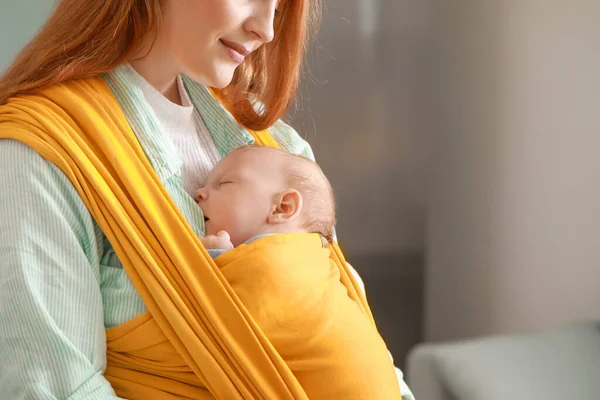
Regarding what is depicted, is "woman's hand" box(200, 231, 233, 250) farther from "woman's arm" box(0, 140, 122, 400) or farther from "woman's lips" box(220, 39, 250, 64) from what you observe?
"woman's lips" box(220, 39, 250, 64)

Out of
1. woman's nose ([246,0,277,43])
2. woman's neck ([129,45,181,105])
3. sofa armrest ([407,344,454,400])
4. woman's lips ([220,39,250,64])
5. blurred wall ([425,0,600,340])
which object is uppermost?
woman's nose ([246,0,277,43])

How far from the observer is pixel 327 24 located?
8.55 ft

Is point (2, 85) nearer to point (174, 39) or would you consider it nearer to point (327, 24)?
point (174, 39)

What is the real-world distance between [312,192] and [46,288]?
1.50 ft

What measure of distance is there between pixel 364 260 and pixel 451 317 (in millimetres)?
354

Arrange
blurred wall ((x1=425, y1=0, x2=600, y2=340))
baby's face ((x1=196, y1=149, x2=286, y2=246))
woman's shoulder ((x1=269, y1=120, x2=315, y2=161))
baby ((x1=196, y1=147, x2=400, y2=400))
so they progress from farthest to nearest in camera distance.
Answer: blurred wall ((x1=425, y1=0, x2=600, y2=340))
woman's shoulder ((x1=269, y1=120, x2=315, y2=161))
baby's face ((x1=196, y1=149, x2=286, y2=246))
baby ((x1=196, y1=147, x2=400, y2=400))

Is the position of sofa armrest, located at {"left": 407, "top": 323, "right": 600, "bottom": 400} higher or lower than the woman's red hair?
lower

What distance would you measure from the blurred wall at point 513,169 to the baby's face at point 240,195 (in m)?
1.43

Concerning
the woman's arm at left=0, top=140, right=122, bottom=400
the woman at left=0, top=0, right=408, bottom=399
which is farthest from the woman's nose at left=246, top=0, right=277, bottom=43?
the woman's arm at left=0, top=140, right=122, bottom=400

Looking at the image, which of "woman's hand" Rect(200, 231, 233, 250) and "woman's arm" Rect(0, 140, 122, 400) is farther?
"woman's hand" Rect(200, 231, 233, 250)

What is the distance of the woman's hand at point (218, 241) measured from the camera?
1249 millimetres

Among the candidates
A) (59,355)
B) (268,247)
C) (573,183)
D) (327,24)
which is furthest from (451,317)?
(59,355)

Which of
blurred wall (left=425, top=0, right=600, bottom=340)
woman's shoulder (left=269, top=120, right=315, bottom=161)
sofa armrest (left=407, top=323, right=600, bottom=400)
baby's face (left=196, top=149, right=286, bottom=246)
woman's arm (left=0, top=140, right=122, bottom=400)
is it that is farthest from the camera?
blurred wall (left=425, top=0, right=600, bottom=340)

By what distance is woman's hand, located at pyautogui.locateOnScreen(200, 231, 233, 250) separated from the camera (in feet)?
4.10
